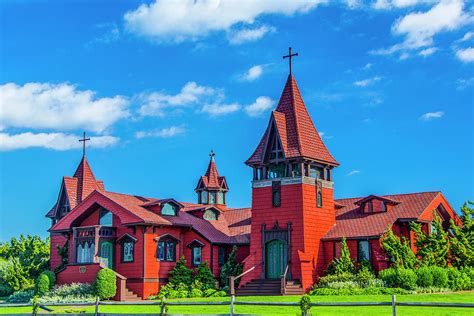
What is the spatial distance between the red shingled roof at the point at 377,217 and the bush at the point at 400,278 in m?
2.85

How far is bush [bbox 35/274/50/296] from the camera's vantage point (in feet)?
154

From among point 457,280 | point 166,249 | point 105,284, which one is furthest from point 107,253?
point 457,280

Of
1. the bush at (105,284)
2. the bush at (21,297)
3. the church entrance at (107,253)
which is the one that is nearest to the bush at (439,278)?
the bush at (105,284)

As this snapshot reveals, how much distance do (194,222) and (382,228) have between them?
1309 cm

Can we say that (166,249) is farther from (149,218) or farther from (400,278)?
(400,278)

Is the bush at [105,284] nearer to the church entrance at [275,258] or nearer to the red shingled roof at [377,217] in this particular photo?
the church entrance at [275,258]

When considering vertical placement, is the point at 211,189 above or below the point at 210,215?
above

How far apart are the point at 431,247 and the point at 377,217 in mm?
3729

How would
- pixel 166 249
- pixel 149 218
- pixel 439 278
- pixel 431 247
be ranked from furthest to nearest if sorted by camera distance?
pixel 166 249 < pixel 149 218 < pixel 431 247 < pixel 439 278

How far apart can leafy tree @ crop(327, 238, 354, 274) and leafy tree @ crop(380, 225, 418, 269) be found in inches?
82.6

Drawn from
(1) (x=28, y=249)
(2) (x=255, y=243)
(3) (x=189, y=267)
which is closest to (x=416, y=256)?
(2) (x=255, y=243)

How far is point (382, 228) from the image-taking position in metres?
43.8

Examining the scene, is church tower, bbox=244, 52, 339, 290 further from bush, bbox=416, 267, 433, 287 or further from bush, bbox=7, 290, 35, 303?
bush, bbox=7, 290, 35, 303

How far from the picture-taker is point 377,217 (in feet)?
150
